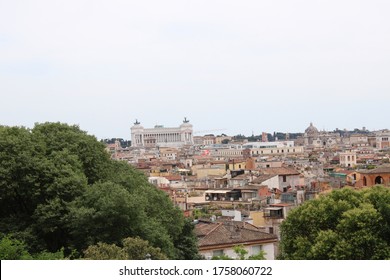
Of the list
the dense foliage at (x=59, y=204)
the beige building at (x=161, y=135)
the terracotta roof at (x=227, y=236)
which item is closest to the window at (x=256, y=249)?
the terracotta roof at (x=227, y=236)

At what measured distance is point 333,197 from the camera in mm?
17156

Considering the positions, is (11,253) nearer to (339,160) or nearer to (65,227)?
(65,227)

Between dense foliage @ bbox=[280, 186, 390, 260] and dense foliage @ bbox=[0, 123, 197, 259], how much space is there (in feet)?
9.51

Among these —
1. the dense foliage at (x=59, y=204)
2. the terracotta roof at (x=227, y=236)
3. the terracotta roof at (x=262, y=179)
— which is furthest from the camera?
the terracotta roof at (x=262, y=179)

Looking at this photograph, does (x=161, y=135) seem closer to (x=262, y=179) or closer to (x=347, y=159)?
(x=347, y=159)

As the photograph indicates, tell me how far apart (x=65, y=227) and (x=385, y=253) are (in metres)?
6.71

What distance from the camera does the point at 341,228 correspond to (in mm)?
15719

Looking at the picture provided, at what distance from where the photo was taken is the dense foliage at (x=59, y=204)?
49.1 ft

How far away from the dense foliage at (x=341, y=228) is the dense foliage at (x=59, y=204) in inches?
114

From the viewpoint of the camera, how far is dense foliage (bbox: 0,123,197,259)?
49.1 ft

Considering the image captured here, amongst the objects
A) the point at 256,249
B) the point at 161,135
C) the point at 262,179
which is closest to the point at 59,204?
the point at 256,249

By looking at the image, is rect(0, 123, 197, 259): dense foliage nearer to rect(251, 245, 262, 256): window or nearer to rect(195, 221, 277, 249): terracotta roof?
rect(195, 221, 277, 249): terracotta roof

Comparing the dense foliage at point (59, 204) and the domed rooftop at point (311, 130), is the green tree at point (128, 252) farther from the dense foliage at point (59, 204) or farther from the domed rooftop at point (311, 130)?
the domed rooftop at point (311, 130)

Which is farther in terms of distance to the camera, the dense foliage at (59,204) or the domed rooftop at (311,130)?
the domed rooftop at (311,130)
